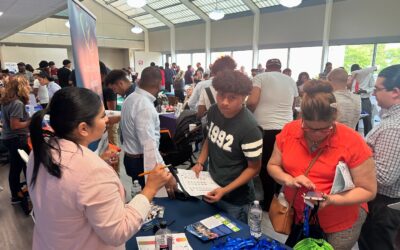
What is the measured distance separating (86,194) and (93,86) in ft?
5.31

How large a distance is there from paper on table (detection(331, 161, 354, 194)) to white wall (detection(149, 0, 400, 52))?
6.99 meters

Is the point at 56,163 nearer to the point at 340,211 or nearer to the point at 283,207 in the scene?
the point at 283,207

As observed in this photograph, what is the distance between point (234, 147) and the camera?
5.04ft

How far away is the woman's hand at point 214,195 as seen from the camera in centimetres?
149

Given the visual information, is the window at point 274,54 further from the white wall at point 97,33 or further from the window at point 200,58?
the white wall at point 97,33

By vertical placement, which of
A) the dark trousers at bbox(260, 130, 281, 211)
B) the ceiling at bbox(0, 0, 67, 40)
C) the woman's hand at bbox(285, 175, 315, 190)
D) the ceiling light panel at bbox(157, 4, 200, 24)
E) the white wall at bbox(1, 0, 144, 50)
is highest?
the ceiling light panel at bbox(157, 4, 200, 24)

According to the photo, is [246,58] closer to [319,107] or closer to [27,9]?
[27,9]

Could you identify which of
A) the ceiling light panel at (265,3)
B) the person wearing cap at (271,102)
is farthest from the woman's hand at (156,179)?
the ceiling light panel at (265,3)

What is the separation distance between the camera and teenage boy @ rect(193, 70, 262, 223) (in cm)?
151

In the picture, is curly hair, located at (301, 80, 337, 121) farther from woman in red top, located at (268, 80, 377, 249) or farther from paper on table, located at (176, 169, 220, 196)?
paper on table, located at (176, 169, 220, 196)

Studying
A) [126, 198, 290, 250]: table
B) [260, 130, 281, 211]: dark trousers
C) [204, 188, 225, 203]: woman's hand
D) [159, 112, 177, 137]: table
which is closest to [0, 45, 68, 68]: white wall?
[159, 112, 177, 137]: table

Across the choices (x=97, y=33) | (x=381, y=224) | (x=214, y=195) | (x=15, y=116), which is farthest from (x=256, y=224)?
(x=97, y=33)

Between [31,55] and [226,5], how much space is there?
789 cm

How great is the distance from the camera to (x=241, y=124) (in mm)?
1526
